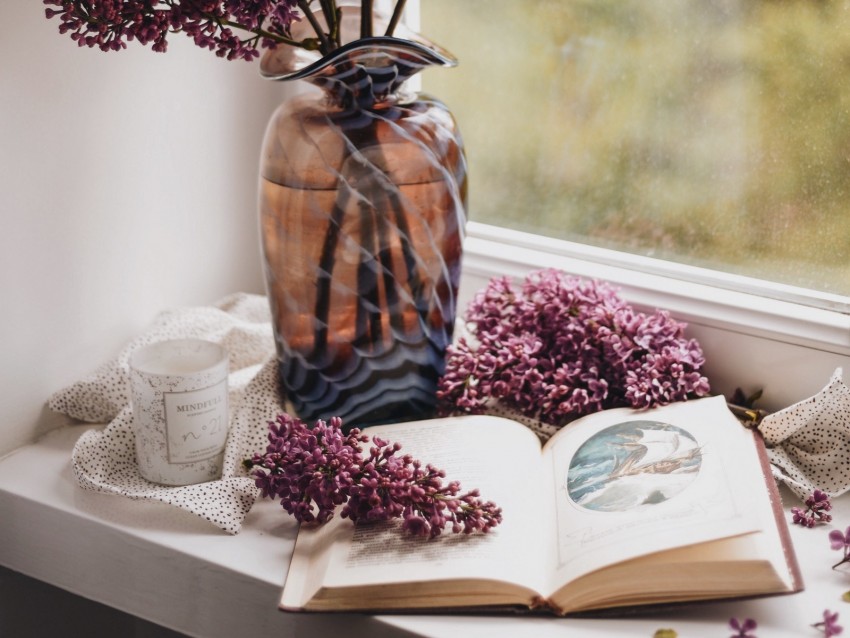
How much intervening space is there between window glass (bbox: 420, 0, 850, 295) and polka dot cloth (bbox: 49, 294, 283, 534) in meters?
0.38

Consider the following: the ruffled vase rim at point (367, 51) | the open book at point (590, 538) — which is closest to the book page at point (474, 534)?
the open book at point (590, 538)

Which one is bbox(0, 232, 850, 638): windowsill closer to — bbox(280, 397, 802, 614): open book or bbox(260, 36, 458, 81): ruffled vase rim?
bbox(280, 397, 802, 614): open book

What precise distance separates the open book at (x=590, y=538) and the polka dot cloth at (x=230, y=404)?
114 mm

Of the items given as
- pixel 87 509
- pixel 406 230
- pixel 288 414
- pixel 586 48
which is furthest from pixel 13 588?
pixel 586 48

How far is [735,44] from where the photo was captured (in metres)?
1.01

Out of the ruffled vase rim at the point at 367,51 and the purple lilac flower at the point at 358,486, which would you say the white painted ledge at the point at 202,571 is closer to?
the purple lilac flower at the point at 358,486

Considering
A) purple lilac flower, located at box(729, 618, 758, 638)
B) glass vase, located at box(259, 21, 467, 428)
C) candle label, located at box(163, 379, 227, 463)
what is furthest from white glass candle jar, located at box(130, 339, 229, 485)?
purple lilac flower, located at box(729, 618, 758, 638)

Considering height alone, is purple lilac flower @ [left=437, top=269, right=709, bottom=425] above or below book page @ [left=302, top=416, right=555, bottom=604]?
above

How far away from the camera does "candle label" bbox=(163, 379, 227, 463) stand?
0.85 metres

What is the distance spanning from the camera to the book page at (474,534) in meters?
0.71

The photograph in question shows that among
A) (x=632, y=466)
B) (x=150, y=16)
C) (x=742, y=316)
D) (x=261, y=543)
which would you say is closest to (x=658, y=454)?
(x=632, y=466)

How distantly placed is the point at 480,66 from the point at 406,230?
1.34 ft

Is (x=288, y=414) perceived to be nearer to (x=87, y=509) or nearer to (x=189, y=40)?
(x=87, y=509)

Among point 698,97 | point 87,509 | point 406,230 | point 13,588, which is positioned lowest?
point 13,588
